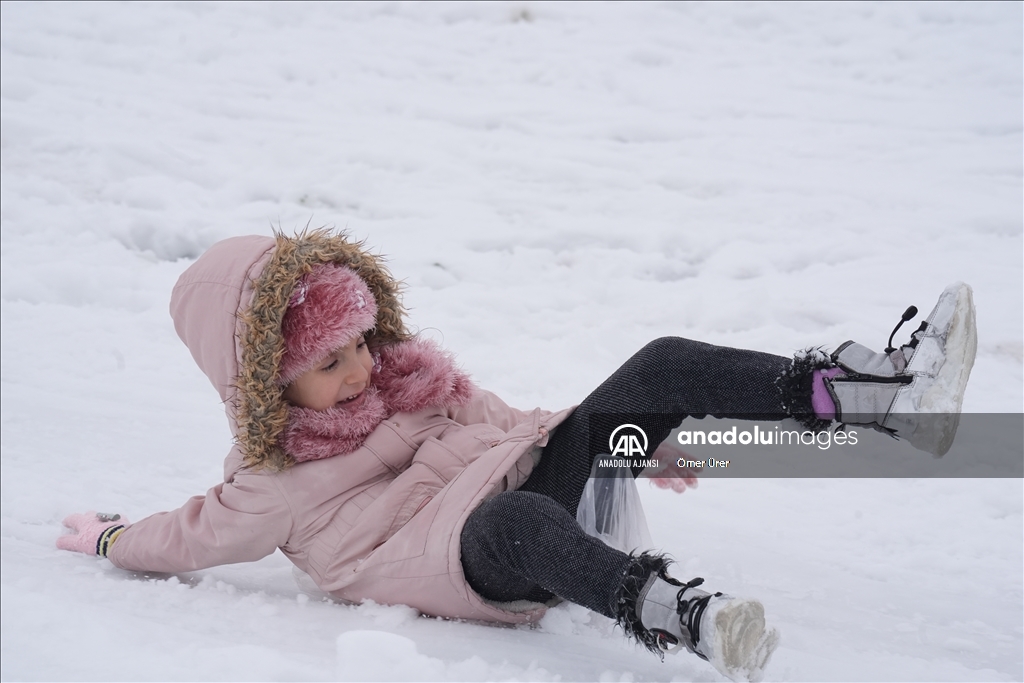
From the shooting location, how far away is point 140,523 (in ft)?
5.21

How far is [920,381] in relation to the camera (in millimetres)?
1373

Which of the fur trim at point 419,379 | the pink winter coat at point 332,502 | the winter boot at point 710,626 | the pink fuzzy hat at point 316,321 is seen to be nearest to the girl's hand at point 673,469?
the pink winter coat at point 332,502

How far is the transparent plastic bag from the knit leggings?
2 centimetres

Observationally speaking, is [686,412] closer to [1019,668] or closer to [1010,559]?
[1019,668]

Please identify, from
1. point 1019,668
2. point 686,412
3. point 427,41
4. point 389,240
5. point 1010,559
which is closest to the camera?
point 1019,668

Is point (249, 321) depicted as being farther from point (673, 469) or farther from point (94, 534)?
point (673, 469)

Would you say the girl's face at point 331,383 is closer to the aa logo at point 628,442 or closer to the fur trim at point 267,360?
the fur trim at point 267,360

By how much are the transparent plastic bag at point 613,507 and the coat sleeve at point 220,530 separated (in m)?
0.57

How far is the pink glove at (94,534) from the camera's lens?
162 cm

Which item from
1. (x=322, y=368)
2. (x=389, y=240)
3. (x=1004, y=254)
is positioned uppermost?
(x=1004, y=254)

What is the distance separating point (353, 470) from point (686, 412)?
0.64 meters

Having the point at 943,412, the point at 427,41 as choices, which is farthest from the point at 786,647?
the point at 427,41

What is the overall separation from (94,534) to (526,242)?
2.12m

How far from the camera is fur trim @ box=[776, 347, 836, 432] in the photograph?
1.44 metres
